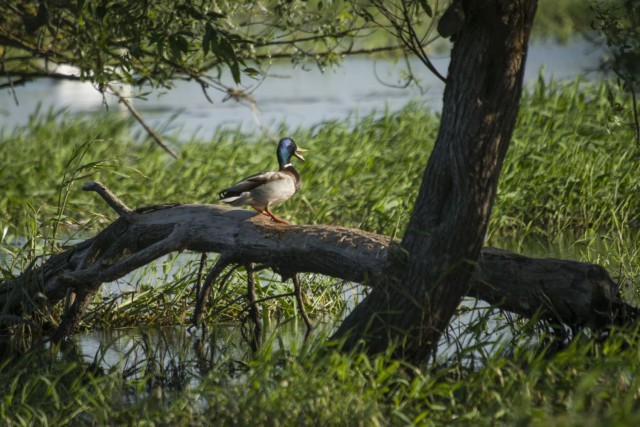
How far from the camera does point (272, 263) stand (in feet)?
18.1

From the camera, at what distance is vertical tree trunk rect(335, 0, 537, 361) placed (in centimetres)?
450

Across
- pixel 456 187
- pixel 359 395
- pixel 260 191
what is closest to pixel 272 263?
pixel 260 191

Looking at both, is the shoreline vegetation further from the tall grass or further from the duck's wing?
the duck's wing

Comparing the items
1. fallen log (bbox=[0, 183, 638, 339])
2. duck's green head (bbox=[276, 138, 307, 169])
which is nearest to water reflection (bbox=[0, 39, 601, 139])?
duck's green head (bbox=[276, 138, 307, 169])

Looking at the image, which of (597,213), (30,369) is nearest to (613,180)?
(597,213)

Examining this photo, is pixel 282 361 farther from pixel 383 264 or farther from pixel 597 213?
pixel 597 213

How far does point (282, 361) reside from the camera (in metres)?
5.12

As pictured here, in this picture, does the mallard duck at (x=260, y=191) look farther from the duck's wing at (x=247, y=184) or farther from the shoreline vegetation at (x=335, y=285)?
the shoreline vegetation at (x=335, y=285)

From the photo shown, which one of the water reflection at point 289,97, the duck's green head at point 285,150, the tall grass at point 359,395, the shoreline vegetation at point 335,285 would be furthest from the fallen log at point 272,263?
the water reflection at point 289,97

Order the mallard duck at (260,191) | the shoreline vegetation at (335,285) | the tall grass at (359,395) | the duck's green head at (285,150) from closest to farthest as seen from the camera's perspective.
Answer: the tall grass at (359,395)
the shoreline vegetation at (335,285)
the mallard duck at (260,191)
the duck's green head at (285,150)

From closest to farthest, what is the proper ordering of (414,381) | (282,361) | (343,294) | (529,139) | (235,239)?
(414,381)
(282,361)
(235,239)
(343,294)
(529,139)

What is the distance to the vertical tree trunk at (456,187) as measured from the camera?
14.8 ft

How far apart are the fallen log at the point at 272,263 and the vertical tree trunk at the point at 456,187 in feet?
0.78

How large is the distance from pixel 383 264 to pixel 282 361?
26.4 inches
